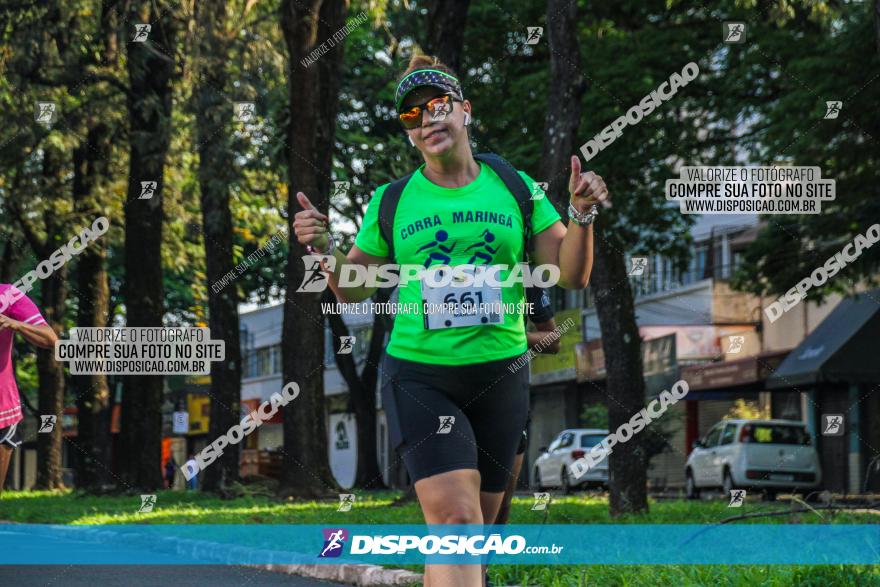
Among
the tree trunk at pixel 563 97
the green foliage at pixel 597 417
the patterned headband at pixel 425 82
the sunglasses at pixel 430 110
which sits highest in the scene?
the tree trunk at pixel 563 97

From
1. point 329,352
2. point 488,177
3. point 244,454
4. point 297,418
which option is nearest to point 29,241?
point 297,418

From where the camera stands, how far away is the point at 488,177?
510 centimetres

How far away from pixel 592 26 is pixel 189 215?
358 inches

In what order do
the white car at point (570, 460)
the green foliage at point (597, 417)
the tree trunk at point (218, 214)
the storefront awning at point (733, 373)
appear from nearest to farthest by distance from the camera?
the tree trunk at point (218, 214), the white car at point (570, 460), the storefront awning at point (733, 373), the green foliage at point (597, 417)

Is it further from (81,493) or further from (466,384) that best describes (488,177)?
(81,493)

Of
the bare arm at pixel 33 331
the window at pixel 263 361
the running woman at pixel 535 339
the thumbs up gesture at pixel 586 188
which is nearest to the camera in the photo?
the thumbs up gesture at pixel 586 188

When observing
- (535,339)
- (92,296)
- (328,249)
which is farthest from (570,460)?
(328,249)

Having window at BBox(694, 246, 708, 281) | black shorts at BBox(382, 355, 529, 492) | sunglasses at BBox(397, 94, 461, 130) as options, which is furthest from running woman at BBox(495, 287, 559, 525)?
window at BBox(694, 246, 708, 281)

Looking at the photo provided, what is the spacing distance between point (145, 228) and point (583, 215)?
1986 cm

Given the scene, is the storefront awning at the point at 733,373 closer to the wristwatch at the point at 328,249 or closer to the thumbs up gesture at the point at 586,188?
the wristwatch at the point at 328,249

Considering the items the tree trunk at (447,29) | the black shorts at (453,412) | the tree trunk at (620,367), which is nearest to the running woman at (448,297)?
the black shorts at (453,412)

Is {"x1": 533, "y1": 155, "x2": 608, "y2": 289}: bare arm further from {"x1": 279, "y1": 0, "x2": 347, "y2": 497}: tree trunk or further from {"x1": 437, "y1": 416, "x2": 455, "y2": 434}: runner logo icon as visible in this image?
{"x1": 279, "y1": 0, "x2": 347, "y2": 497}: tree trunk

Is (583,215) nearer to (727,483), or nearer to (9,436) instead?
(9,436)

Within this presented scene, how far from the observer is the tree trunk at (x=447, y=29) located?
1666cm
